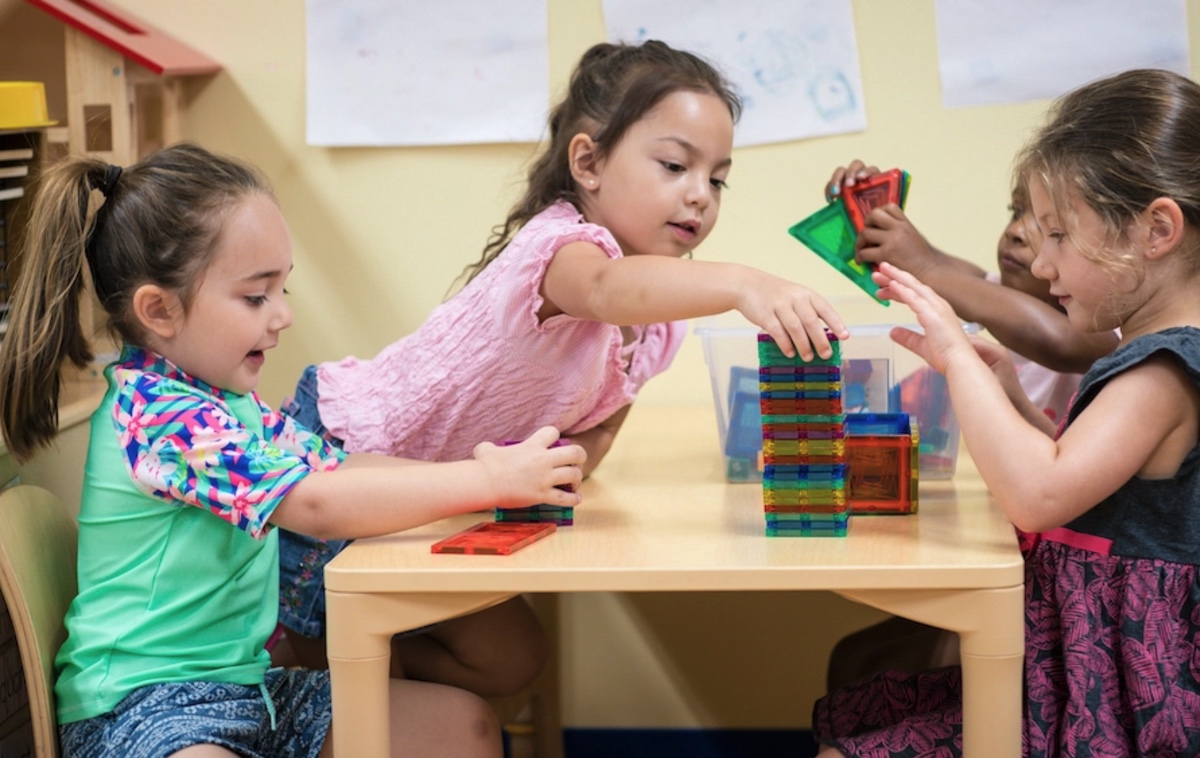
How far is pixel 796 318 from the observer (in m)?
0.89

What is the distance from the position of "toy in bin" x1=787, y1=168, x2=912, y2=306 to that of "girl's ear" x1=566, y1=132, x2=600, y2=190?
21 cm

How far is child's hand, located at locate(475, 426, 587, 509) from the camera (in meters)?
0.95

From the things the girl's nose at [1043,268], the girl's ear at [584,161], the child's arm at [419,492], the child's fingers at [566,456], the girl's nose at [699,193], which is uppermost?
the girl's ear at [584,161]

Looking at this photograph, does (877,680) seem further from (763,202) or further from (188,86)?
(188,86)

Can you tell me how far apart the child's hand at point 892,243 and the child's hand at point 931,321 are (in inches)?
10.4

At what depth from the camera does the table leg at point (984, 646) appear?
83cm

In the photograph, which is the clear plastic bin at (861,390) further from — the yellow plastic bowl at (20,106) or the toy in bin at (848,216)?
the yellow plastic bowl at (20,106)

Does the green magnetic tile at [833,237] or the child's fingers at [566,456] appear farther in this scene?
the green magnetic tile at [833,237]

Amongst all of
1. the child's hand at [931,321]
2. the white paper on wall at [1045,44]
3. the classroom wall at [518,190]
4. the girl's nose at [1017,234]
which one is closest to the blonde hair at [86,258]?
the child's hand at [931,321]

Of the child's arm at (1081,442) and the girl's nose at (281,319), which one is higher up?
the girl's nose at (281,319)

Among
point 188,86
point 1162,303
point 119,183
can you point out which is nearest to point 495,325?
point 119,183

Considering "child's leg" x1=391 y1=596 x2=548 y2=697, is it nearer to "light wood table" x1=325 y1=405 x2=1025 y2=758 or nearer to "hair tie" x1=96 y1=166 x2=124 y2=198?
"light wood table" x1=325 y1=405 x2=1025 y2=758

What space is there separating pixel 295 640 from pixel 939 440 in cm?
68

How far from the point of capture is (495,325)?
1.21 meters
